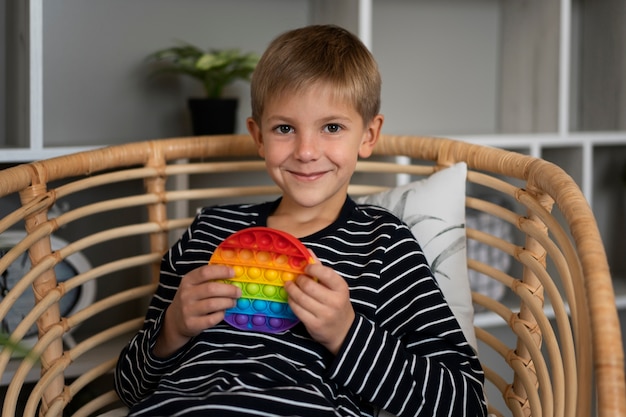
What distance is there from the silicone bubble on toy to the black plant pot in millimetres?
741

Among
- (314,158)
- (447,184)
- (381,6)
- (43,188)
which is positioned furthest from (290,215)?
(381,6)

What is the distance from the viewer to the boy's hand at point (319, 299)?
963 millimetres

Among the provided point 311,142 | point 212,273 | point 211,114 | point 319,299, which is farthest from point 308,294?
point 211,114

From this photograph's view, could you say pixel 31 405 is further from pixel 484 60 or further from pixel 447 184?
pixel 484 60

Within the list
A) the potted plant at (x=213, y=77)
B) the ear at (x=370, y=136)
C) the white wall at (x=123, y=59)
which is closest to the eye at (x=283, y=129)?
the ear at (x=370, y=136)

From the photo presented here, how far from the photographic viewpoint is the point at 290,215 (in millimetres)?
1226

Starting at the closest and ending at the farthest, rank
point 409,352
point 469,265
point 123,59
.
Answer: point 409,352 → point 469,265 → point 123,59

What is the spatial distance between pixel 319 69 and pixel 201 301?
33 centimetres

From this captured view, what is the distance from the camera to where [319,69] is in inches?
43.9

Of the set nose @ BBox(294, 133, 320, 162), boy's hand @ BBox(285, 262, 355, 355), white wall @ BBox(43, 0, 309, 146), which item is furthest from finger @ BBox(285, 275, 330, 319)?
Result: white wall @ BBox(43, 0, 309, 146)

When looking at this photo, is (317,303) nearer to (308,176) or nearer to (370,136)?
(308,176)

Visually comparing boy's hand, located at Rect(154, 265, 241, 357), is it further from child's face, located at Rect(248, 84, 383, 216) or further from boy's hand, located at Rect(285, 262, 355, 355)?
child's face, located at Rect(248, 84, 383, 216)

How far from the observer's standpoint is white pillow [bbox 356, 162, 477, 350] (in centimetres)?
126

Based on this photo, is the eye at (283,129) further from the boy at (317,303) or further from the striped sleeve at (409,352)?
the striped sleeve at (409,352)
